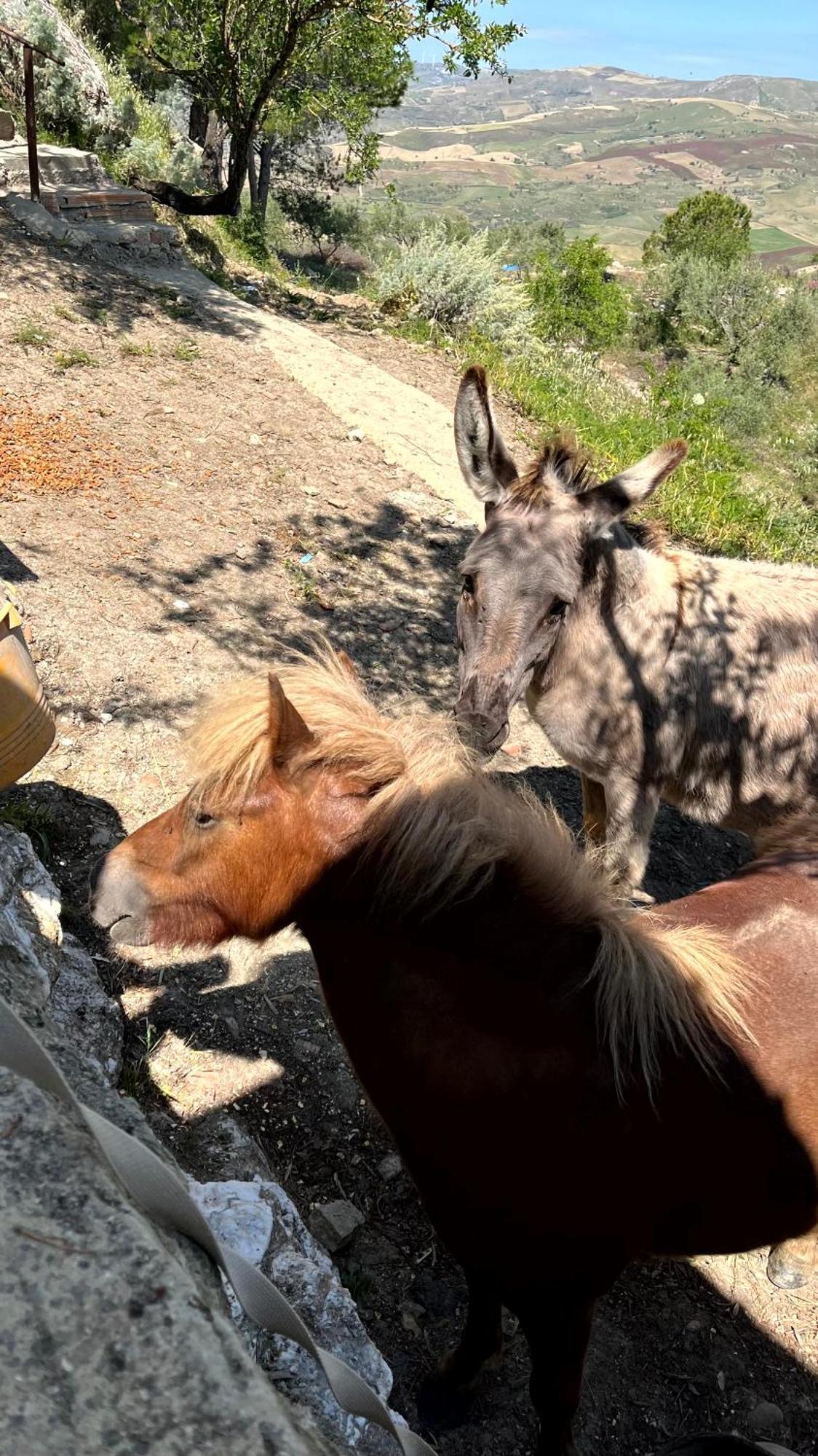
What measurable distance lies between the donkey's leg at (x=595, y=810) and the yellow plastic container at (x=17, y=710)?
2532mm

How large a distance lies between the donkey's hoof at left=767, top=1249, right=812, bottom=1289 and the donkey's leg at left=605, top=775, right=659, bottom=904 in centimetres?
149

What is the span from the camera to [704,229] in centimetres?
5019

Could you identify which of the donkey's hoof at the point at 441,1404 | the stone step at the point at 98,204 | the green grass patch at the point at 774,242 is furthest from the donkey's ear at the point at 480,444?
the green grass patch at the point at 774,242

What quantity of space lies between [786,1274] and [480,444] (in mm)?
3513

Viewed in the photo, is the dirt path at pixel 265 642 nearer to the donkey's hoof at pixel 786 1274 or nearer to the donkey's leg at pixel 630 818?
the donkey's hoof at pixel 786 1274

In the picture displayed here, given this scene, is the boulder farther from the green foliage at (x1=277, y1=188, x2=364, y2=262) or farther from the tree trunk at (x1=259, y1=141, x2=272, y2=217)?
the green foliage at (x1=277, y1=188, x2=364, y2=262)

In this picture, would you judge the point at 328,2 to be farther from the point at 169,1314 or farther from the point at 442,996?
the point at 169,1314

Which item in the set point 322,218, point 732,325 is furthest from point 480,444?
point 322,218

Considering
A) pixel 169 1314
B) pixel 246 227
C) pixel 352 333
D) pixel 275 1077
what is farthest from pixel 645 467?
pixel 246 227

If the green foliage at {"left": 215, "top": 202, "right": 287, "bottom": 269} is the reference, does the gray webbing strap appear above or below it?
below

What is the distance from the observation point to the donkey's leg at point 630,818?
3938 mm

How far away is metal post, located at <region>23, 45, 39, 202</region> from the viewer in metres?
9.27

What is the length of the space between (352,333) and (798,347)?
83.4ft

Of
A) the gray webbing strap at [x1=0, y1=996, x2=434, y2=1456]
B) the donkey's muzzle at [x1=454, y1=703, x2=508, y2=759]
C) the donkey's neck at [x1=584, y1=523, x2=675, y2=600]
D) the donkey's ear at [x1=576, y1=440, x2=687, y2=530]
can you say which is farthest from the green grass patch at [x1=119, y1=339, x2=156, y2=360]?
the gray webbing strap at [x1=0, y1=996, x2=434, y2=1456]
